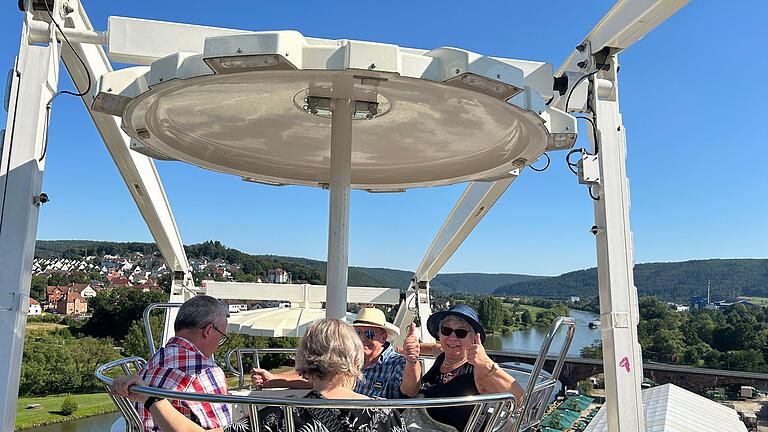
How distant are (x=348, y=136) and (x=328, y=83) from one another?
0.62m

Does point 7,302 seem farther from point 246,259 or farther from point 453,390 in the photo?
point 246,259

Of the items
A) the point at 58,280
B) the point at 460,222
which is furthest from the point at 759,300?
the point at 460,222

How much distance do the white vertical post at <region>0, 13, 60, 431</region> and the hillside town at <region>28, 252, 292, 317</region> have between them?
184 feet

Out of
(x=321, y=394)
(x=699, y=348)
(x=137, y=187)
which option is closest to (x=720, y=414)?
(x=137, y=187)

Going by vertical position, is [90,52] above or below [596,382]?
above

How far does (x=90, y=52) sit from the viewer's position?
4.73 meters

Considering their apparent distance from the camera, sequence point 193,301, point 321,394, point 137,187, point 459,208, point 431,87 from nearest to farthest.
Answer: point 321,394
point 193,301
point 431,87
point 137,187
point 459,208

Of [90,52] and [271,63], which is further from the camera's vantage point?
[90,52]

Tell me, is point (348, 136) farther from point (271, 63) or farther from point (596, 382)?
point (596, 382)

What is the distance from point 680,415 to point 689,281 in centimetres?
7896

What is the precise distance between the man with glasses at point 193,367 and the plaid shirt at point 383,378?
52.9 inches

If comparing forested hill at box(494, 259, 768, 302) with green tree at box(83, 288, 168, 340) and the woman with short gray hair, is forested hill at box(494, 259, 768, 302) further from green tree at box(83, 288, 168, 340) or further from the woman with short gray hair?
the woman with short gray hair

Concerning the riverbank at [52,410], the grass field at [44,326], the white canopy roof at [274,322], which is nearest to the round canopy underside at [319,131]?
the white canopy roof at [274,322]

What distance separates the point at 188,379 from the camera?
2230 millimetres
